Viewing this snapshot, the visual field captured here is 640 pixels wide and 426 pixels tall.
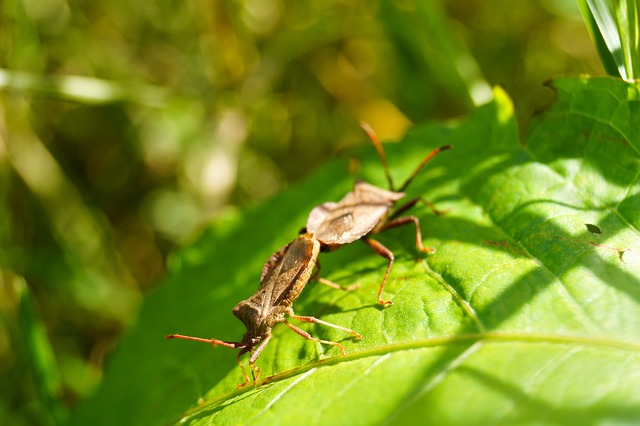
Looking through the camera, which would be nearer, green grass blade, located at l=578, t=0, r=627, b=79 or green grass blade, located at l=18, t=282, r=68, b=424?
green grass blade, located at l=578, t=0, r=627, b=79

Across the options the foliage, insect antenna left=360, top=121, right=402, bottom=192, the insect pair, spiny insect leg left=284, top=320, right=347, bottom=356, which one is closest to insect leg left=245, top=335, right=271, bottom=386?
the insect pair

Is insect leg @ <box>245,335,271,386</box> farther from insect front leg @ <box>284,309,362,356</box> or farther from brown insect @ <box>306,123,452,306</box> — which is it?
brown insect @ <box>306,123,452,306</box>

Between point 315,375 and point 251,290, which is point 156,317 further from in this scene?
point 315,375

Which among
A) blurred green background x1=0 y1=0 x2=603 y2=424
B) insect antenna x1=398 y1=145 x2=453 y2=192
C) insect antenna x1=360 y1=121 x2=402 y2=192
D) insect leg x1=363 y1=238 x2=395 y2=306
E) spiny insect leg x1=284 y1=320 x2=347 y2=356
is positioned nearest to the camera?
spiny insect leg x1=284 y1=320 x2=347 y2=356

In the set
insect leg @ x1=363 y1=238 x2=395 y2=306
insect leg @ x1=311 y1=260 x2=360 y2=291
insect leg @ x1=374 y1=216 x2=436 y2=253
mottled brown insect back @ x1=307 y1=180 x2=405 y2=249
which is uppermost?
mottled brown insect back @ x1=307 y1=180 x2=405 y2=249

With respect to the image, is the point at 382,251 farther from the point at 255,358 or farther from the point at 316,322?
the point at 255,358

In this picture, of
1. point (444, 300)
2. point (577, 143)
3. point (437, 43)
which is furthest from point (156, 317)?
point (437, 43)

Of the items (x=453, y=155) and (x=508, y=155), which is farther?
(x=453, y=155)
